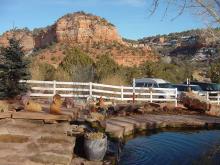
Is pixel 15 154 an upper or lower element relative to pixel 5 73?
lower

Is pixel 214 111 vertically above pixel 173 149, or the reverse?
pixel 214 111

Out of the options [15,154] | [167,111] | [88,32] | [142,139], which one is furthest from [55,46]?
[15,154]

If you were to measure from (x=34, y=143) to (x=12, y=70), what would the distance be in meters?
8.36

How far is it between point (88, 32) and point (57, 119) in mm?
68277

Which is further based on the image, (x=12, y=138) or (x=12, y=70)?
(x=12, y=70)

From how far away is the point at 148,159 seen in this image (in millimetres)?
9875

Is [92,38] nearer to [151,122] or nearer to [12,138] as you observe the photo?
[151,122]

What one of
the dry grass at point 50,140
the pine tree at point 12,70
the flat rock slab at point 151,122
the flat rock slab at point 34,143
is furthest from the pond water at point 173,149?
the pine tree at point 12,70

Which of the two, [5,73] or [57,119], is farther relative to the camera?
[5,73]

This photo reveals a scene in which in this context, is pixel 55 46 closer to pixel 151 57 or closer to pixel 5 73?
pixel 151 57

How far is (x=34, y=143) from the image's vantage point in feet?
27.3

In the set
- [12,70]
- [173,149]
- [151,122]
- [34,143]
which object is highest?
[12,70]

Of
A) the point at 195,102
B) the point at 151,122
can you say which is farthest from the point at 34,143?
the point at 195,102

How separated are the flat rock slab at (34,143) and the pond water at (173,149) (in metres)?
1.62
